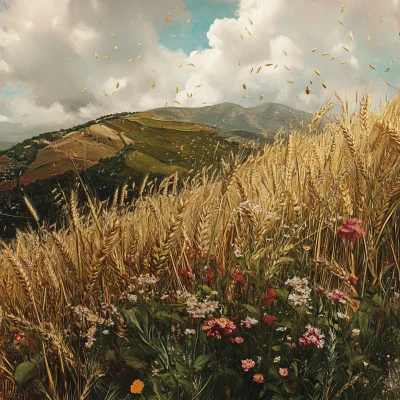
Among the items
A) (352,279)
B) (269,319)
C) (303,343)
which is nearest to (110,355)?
(269,319)

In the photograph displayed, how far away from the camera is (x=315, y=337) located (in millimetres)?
1611

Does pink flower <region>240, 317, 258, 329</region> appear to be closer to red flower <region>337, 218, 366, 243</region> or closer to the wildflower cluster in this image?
the wildflower cluster

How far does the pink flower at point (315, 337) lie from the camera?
5.23 ft

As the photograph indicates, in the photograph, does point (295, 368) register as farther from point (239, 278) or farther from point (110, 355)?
point (110, 355)

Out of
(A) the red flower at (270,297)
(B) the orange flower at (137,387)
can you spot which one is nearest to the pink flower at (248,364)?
(A) the red flower at (270,297)

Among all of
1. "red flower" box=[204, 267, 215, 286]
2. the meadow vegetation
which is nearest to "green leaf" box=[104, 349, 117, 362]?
the meadow vegetation

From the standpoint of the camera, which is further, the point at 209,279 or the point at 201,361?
the point at 209,279

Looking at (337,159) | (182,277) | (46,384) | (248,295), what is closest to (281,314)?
(248,295)

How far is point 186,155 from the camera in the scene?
11.4m

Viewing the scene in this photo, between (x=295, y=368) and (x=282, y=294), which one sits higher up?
(x=282, y=294)

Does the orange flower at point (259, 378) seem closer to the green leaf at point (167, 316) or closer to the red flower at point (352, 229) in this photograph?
the green leaf at point (167, 316)

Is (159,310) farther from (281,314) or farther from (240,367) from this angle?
(281,314)

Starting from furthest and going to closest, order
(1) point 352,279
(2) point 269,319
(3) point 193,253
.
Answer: (3) point 193,253 → (1) point 352,279 → (2) point 269,319

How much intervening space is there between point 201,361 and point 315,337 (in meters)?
0.40
